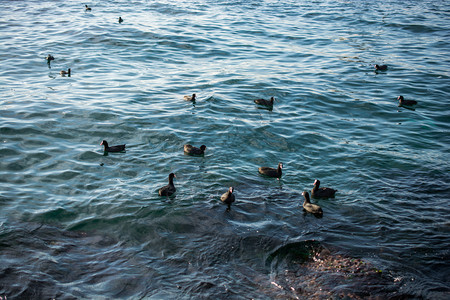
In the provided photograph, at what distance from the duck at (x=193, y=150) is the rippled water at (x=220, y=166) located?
0.36 meters

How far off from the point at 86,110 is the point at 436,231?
13.7m

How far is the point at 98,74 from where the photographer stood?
894 inches

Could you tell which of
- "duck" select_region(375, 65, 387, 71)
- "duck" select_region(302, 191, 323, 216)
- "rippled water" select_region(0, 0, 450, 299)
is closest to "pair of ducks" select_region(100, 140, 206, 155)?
"rippled water" select_region(0, 0, 450, 299)

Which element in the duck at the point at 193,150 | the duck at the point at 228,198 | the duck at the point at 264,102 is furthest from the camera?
the duck at the point at 264,102

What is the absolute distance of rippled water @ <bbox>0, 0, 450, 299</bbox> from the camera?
9359mm

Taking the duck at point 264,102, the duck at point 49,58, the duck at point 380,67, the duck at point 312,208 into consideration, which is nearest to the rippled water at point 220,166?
the duck at point 312,208

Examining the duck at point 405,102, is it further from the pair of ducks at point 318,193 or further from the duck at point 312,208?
the duck at point 312,208

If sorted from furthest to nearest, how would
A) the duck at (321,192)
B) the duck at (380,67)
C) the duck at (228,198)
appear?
the duck at (380,67) < the duck at (321,192) < the duck at (228,198)

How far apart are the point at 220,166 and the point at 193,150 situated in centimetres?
114

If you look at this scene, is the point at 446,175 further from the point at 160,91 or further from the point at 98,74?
the point at 98,74

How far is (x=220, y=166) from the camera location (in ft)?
46.4

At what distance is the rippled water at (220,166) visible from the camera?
9.36 metres

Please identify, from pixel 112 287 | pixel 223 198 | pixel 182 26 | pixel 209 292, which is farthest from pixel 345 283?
pixel 182 26

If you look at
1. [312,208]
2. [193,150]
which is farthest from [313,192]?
[193,150]
